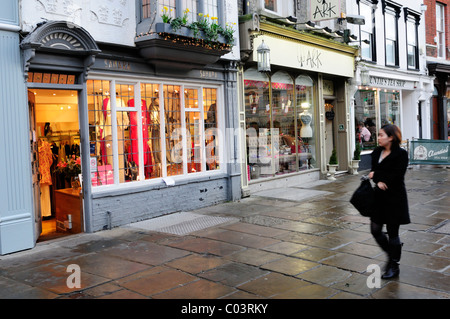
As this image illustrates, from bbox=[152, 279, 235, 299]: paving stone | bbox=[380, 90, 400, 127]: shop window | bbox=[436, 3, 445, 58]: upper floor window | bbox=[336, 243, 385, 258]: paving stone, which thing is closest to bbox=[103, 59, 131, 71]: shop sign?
bbox=[152, 279, 235, 299]: paving stone

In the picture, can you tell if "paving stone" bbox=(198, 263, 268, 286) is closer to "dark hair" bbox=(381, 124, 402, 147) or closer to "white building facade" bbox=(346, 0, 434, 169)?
"dark hair" bbox=(381, 124, 402, 147)

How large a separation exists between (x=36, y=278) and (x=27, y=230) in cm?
164

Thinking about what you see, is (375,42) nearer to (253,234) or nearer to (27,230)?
(253,234)

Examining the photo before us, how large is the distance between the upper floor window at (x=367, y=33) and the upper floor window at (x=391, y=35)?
4.24 ft

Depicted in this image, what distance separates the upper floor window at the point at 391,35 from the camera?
62.1 feet

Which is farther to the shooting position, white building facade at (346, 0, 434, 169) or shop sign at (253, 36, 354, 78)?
white building facade at (346, 0, 434, 169)

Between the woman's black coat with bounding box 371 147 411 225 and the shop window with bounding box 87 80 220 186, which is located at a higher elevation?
the shop window with bounding box 87 80 220 186

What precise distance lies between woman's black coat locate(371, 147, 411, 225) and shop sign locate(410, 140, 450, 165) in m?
13.1

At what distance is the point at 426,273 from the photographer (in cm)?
575

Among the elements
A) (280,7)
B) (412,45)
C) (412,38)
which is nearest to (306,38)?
(280,7)

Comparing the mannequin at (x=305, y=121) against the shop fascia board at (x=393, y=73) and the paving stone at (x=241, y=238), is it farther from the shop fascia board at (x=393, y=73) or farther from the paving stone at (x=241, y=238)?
the paving stone at (x=241, y=238)

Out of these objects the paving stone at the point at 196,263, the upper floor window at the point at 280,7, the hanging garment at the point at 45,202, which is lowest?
the paving stone at the point at 196,263

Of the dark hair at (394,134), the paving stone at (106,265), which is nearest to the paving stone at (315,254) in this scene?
the dark hair at (394,134)

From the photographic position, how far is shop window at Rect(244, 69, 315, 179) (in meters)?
12.7
